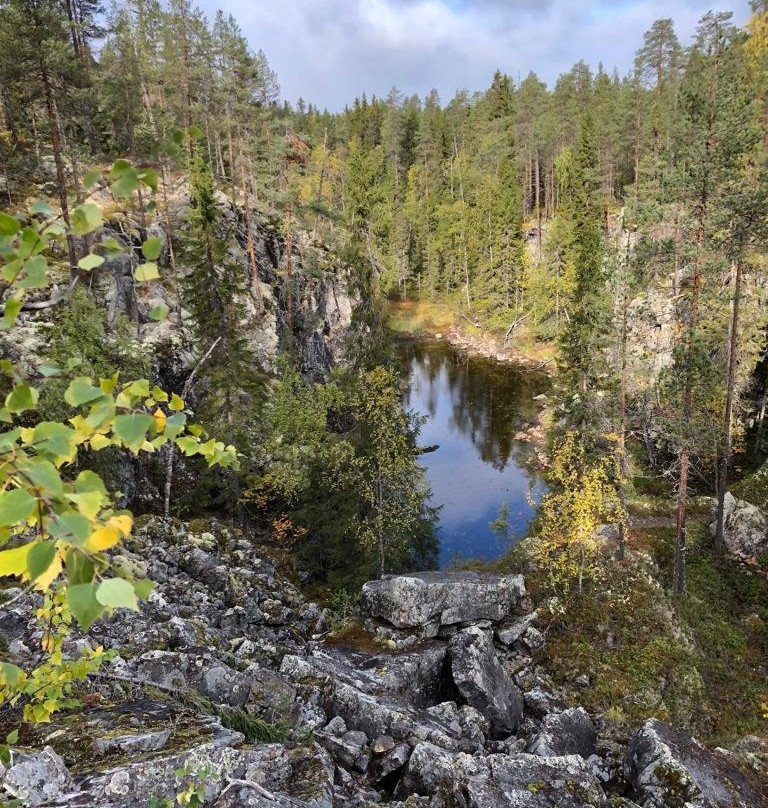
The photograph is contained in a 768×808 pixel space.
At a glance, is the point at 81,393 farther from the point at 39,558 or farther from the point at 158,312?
the point at 39,558

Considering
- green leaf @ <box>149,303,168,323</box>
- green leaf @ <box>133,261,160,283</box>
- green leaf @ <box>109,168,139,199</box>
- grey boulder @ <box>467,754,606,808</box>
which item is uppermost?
green leaf @ <box>109,168,139,199</box>

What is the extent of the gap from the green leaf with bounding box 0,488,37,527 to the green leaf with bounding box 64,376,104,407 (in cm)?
28

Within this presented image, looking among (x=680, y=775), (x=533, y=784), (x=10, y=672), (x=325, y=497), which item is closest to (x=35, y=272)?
(x=10, y=672)

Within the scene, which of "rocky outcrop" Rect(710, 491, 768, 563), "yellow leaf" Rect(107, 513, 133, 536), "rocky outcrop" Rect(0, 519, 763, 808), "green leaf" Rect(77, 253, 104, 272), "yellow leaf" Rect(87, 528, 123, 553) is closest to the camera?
"yellow leaf" Rect(87, 528, 123, 553)

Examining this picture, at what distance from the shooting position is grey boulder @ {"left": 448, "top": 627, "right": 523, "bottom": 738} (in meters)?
11.2

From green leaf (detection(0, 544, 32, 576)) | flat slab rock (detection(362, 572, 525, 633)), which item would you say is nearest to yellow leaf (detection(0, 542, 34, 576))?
green leaf (detection(0, 544, 32, 576))

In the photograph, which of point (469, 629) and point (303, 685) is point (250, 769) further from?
point (469, 629)

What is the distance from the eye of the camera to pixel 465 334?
208ft

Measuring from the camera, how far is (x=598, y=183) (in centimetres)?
5534

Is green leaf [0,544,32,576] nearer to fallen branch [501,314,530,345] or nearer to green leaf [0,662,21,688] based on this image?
green leaf [0,662,21,688]

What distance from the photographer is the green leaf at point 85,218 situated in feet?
4.66

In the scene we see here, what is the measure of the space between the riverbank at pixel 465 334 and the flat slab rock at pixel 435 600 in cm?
3663

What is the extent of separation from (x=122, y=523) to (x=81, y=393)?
366 millimetres

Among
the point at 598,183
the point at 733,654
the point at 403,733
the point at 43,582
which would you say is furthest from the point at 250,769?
the point at 598,183
